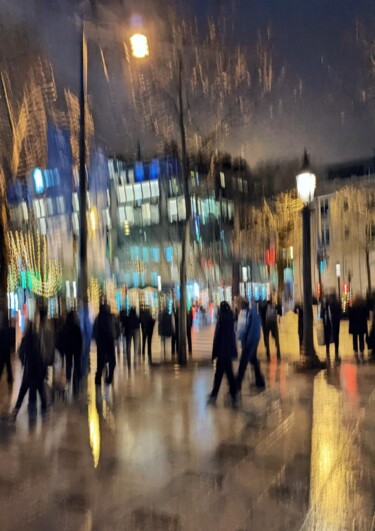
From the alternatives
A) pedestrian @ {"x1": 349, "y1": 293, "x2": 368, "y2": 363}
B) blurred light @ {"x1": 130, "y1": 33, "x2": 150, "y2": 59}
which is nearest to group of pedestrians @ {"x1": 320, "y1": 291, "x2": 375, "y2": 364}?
pedestrian @ {"x1": 349, "y1": 293, "x2": 368, "y2": 363}

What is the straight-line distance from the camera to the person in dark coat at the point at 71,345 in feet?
28.5

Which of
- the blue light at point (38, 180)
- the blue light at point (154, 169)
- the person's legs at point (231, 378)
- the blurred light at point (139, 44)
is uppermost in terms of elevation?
the blurred light at point (139, 44)

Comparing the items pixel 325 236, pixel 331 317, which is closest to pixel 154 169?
pixel 325 236

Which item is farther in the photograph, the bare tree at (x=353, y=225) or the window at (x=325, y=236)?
the bare tree at (x=353, y=225)

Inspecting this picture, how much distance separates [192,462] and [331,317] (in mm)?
7966

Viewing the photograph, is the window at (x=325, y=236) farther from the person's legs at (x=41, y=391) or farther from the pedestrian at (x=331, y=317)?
the person's legs at (x=41, y=391)

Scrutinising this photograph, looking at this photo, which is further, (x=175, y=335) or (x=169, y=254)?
(x=169, y=254)

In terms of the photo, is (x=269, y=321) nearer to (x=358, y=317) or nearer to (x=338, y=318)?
(x=338, y=318)

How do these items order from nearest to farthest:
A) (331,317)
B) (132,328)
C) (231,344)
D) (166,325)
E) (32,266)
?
(231,344)
(331,317)
(132,328)
(166,325)
(32,266)

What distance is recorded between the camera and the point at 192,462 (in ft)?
15.5

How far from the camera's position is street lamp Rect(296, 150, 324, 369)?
10.4 meters

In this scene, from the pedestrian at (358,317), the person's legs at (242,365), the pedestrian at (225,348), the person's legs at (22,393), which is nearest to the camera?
the person's legs at (22,393)

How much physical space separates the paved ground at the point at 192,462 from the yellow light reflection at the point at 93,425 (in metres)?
0.02

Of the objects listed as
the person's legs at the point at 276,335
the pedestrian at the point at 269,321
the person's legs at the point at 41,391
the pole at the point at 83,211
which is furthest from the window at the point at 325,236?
the person's legs at the point at 41,391
